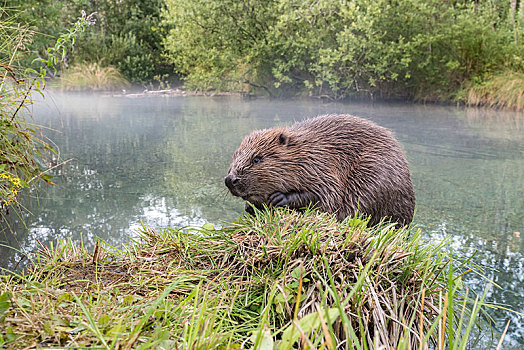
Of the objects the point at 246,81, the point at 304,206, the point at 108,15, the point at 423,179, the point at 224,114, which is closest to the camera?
the point at 304,206

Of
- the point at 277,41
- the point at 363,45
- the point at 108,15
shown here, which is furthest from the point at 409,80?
the point at 108,15

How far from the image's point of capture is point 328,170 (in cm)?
293

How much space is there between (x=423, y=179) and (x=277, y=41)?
911cm

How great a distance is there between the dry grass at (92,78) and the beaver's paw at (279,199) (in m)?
14.9

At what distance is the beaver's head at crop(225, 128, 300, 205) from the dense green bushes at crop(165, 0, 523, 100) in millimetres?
9134

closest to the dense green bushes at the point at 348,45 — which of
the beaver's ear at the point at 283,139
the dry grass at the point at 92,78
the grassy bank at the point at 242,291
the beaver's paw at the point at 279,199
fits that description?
the dry grass at the point at 92,78

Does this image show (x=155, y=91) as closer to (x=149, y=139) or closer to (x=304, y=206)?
(x=149, y=139)

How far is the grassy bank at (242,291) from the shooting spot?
1246 mm

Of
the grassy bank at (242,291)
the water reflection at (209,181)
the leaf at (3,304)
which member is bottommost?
the water reflection at (209,181)

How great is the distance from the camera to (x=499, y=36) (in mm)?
12766

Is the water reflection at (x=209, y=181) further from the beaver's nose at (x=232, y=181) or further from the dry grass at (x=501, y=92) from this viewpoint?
the dry grass at (x=501, y=92)

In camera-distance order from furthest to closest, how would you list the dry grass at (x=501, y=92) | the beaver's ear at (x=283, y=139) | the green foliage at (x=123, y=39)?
the green foliage at (x=123, y=39) < the dry grass at (x=501, y=92) < the beaver's ear at (x=283, y=139)

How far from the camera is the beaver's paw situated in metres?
2.81

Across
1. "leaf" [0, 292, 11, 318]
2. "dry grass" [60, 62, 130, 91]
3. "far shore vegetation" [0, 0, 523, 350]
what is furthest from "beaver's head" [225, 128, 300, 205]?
"dry grass" [60, 62, 130, 91]
